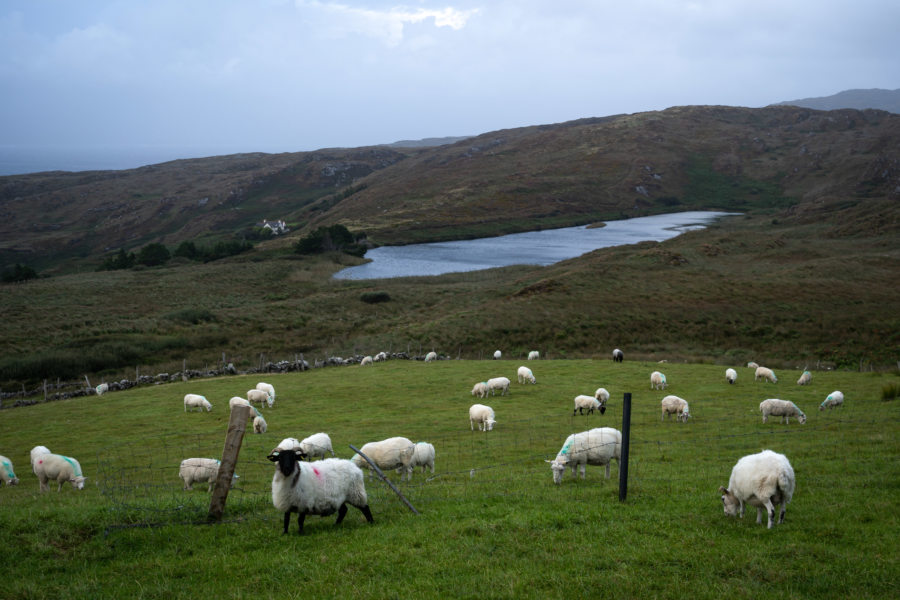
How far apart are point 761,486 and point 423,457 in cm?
781

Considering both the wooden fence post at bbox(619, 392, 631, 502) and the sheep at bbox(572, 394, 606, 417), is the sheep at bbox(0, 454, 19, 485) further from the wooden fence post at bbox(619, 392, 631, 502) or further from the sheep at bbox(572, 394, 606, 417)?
the sheep at bbox(572, 394, 606, 417)

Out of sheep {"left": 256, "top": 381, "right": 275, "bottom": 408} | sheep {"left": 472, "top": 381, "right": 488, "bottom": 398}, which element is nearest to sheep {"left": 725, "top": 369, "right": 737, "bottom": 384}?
sheep {"left": 472, "top": 381, "right": 488, "bottom": 398}

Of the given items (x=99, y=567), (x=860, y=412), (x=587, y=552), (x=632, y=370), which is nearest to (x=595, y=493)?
(x=587, y=552)

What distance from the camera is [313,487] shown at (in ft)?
28.2

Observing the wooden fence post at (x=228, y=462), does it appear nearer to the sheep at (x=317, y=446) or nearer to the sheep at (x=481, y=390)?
the sheep at (x=317, y=446)

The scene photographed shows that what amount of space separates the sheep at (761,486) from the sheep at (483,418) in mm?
11352

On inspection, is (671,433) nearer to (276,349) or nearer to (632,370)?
(632,370)

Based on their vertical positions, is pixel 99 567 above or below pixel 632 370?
above

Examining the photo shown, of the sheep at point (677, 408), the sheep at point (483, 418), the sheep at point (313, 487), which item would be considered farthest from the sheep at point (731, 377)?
the sheep at point (313, 487)

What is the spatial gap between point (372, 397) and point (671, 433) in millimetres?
14124

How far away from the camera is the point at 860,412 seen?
18.9 meters

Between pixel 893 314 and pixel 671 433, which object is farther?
pixel 893 314

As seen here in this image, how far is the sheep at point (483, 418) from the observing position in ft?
64.6

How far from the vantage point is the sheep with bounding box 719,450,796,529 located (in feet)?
26.3
